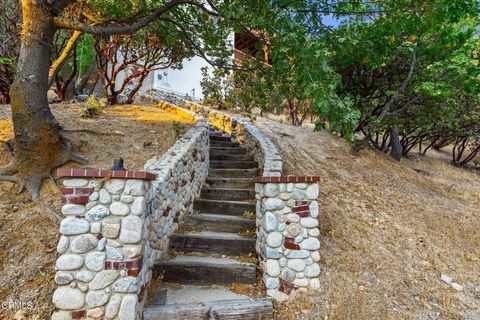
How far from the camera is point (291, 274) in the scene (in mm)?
3299

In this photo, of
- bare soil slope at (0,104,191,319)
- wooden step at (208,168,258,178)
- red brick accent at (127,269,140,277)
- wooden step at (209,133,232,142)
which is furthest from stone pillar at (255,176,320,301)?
wooden step at (209,133,232,142)

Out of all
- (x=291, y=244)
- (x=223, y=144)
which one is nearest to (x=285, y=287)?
(x=291, y=244)

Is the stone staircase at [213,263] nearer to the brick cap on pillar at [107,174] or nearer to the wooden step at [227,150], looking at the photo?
the brick cap on pillar at [107,174]

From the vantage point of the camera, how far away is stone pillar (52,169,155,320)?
2578 mm

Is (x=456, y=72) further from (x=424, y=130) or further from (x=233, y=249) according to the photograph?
(x=233, y=249)

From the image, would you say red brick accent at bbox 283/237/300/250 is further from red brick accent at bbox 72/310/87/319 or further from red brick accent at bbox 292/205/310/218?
red brick accent at bbox 72/310/87/319

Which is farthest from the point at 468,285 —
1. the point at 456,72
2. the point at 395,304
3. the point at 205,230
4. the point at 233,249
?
the point at 456,72

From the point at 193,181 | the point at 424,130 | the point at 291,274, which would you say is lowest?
the point at 291,274

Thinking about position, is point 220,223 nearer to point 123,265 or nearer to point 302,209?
point 302,209

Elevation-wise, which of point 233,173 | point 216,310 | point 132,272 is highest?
point 233,173

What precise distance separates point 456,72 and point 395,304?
18.7 feet

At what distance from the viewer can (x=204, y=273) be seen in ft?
11.3

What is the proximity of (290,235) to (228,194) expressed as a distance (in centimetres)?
205

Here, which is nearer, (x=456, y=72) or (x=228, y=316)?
(x=228, y=316)
